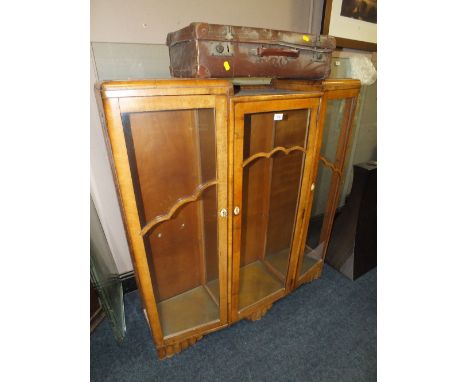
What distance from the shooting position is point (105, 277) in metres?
1.43

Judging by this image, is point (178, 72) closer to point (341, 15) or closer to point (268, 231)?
point (268, 231)

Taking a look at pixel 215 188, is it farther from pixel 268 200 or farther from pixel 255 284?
pixel 255 284

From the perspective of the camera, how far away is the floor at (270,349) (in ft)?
4.26

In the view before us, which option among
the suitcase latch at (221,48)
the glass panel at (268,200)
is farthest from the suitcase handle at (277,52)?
the glass panel at (268,200)

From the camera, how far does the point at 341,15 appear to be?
5.39 feet

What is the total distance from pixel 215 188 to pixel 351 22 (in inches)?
61.4

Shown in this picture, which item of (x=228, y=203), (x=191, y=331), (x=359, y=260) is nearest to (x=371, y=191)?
(x=359, y=260)

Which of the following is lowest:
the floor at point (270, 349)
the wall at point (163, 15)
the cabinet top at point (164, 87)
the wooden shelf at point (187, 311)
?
the floor at point (270, 349)

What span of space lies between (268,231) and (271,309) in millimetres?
507

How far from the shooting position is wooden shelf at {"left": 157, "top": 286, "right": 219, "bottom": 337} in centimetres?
135

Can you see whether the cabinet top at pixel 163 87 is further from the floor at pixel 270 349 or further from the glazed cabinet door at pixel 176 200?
the floor at pixel 270 349

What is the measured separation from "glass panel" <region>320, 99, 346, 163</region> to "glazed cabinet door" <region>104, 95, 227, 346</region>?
2.39 ft

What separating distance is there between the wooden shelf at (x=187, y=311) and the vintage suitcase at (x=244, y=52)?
121cm

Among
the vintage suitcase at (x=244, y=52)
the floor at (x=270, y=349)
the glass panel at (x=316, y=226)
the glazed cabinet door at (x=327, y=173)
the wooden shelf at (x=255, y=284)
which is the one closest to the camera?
the vintage suitcase at (x=244, y=52)
